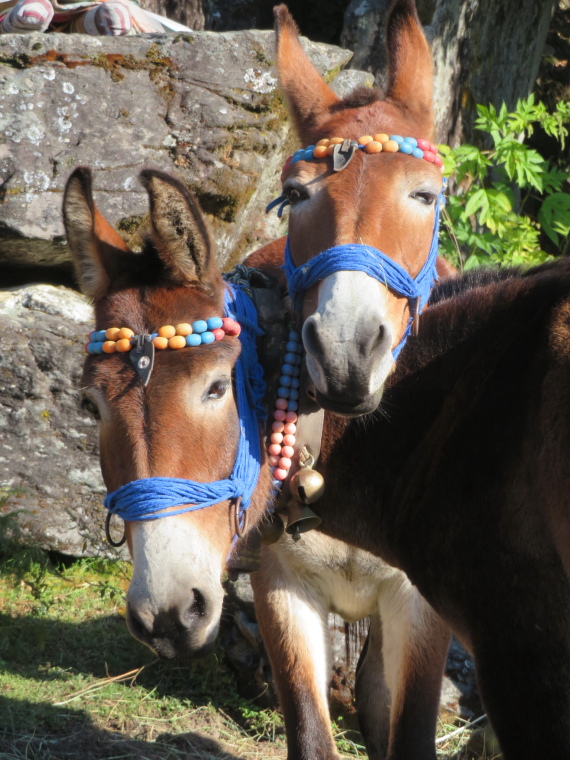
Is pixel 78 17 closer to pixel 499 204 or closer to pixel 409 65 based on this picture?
pixel 499 204

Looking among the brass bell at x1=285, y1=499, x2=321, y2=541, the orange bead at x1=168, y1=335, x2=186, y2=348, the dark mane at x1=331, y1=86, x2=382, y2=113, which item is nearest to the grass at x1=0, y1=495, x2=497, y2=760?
the brass bell at x1=285, y1=499, x2=321, y2=541

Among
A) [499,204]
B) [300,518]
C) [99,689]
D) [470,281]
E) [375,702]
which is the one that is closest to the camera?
[300,518]

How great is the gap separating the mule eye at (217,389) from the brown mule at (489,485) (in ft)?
1.66

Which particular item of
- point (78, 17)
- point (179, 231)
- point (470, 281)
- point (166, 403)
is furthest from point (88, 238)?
point (78, 17)

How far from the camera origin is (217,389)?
6.93 feet

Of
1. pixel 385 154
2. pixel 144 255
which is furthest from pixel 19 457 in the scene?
pixel 385 154

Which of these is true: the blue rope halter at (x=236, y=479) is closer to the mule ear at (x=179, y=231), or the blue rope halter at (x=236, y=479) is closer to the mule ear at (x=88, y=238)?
the mule ear at (x=179, y=231)

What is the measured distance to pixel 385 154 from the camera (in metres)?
2.50

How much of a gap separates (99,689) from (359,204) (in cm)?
268

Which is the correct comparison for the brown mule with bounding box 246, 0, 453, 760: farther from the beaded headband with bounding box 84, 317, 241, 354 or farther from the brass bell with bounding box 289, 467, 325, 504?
the beaded headband with bounding box 84, 317, 241, 354

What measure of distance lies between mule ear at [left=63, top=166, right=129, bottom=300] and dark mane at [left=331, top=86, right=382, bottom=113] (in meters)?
1.02

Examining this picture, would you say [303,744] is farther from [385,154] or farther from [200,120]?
[200,120]

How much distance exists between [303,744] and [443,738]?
0.99 meters

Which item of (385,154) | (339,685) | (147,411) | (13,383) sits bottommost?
(339,685)
